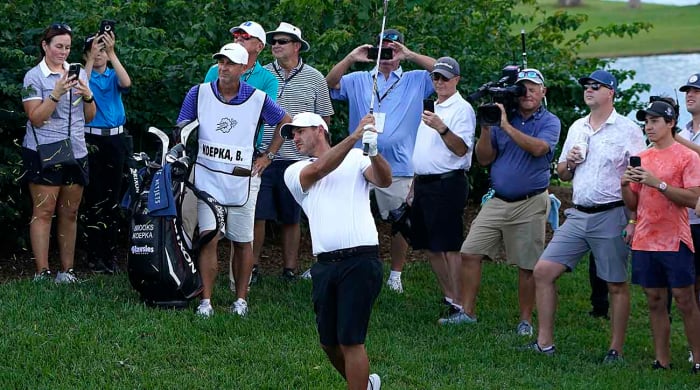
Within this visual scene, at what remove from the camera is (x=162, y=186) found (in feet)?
27.4

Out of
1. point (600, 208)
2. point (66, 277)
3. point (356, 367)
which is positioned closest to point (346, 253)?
point (356, 367)

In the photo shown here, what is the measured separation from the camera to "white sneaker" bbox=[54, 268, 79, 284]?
9062 mm

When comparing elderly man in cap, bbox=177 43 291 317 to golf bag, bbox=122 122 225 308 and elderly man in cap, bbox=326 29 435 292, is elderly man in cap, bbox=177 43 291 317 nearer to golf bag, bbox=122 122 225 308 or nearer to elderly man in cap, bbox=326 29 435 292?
golf bag, bbox=122 122 225 308

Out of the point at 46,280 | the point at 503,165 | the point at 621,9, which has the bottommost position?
the point at 621,9

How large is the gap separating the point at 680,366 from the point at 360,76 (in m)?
3.31

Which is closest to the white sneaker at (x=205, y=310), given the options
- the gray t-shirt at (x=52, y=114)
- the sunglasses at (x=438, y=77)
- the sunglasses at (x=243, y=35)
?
Result: the gray t-shirt at (x=52, y=114)

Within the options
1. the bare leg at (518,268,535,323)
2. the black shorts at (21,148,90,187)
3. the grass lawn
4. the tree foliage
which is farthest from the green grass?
the grass lawn

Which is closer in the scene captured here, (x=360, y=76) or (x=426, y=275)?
(x=360, y=76)

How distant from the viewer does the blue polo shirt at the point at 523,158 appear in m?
8.70

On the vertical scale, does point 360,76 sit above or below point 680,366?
above

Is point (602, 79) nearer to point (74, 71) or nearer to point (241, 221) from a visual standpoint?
point (241, 221)

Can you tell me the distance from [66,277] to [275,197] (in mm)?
1763

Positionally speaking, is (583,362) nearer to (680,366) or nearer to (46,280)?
(680,366)

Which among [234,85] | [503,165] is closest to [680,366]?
[503,165]
